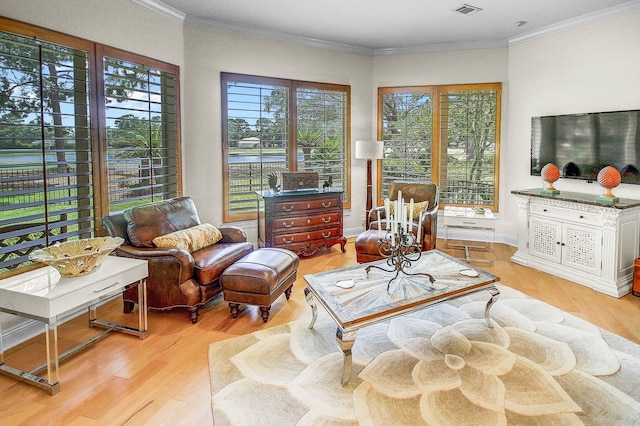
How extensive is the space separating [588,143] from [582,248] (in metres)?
1.32

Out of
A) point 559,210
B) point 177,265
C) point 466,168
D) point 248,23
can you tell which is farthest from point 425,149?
point 177,265

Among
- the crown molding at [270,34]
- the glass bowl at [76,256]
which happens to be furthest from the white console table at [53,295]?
the crown molding at [270,34]

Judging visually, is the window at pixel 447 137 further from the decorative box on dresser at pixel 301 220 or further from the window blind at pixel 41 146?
the window blind at pixel 41 146

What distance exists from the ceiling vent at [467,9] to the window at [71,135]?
11.1 ft

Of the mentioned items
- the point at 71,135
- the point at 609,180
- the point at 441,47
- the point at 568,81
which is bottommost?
the point at 609,180

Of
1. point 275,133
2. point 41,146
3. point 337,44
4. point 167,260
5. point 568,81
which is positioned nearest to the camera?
point 41,146

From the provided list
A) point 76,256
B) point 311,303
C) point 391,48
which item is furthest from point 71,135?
point 391,48

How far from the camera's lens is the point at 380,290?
9.71 ft

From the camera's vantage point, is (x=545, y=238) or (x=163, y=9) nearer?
(x=163, y=9)

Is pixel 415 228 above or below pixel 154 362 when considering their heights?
above

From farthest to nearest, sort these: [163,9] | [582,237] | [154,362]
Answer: [163,9] → [582,237] → [154,362]

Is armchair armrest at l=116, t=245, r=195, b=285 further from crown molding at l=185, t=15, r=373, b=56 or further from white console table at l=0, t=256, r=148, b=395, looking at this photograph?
crown molding at l=185, t=15, r=373, b=56

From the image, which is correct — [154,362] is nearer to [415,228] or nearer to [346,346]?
[346,346]

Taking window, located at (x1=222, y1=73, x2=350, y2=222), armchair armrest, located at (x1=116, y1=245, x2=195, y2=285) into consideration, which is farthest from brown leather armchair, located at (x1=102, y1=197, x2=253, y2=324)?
window, located at (x1=222, y1=73, x2=350, y2=222)
